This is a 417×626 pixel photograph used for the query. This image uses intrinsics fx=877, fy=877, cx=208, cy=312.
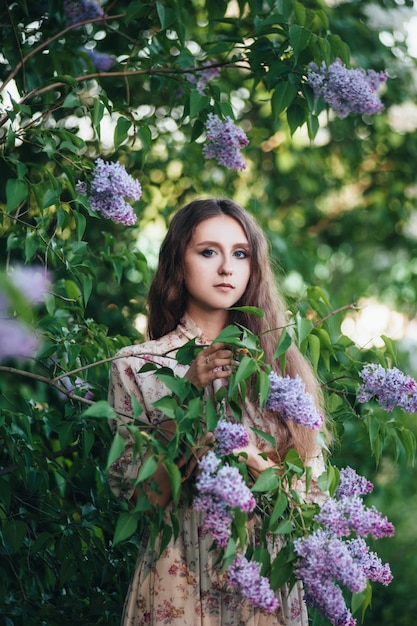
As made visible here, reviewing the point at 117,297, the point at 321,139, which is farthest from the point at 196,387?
the point at 321,139

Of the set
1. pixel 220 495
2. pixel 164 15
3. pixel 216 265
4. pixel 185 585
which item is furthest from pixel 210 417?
pixel 164 15

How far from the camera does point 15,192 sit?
6.52ft

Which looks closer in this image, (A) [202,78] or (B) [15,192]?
(B) [15,192]

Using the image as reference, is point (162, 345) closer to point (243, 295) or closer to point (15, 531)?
point (243, 295)

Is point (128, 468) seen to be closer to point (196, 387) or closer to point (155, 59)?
point (196, 387)

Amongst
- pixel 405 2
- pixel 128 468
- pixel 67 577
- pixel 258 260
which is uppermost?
pixel 405 2

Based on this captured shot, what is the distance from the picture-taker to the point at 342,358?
8.39ft

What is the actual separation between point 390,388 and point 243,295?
53 cm

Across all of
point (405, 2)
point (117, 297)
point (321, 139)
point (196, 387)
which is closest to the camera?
point (196, 387)

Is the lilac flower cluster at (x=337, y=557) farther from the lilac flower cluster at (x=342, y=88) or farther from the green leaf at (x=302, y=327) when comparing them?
the lilac flower cluster at (x=342, y=88)

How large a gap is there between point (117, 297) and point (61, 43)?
3.94ft

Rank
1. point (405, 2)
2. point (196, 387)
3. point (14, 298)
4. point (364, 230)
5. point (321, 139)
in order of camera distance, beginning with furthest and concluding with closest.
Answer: point (364, 230)
point (321, 139)
point (405, 2)
point (196, 387)
point (14, 298)

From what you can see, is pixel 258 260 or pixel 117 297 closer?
pixel 258 260

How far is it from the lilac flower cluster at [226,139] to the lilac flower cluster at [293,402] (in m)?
0.91
